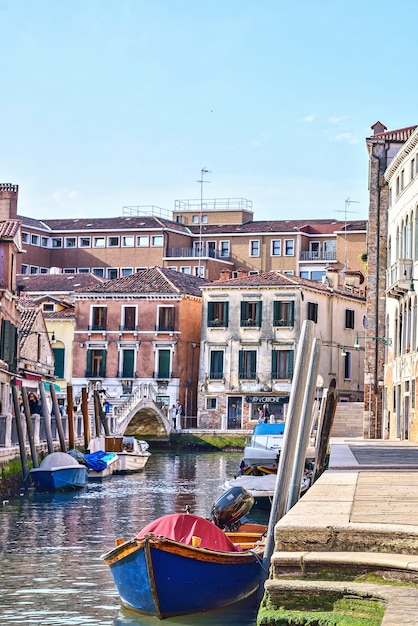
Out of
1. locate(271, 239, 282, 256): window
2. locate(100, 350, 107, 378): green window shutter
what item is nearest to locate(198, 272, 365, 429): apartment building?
locate(100, 350, 107, 378): green window shutter

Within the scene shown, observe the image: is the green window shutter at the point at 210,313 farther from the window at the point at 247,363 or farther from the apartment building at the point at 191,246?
the apartment building at the point at 191,246

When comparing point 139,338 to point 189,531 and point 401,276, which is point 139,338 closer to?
point 401,276

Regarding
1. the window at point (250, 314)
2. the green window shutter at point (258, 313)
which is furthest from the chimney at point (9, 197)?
the green window shutter at point (258, 313)

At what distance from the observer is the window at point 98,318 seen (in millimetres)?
58156

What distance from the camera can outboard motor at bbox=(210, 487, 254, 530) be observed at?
47.0 ft

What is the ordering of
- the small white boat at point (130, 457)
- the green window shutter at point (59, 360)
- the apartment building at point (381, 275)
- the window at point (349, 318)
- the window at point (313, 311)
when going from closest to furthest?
the small white boat at point (130, 457) < the apartment building at point (381, 275) < the window at point (313, 311) < the green window shutter at point (59, 360) < the window at point (349, 318)

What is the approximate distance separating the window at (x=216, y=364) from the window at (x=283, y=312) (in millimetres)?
3071

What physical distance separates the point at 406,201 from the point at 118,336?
2532 centimetres

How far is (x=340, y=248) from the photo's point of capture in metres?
72.9

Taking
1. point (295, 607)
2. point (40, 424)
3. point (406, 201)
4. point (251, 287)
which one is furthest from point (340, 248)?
point (295, 607)

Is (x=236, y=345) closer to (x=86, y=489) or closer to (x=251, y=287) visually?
(x=251, y=287)

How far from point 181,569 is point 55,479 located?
15.9 m

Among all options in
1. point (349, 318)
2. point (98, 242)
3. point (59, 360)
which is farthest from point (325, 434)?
point (98, 242)

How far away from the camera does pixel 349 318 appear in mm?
59688
